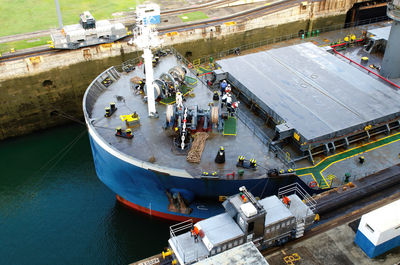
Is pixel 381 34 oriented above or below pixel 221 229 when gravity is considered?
above

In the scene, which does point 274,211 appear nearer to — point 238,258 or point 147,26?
point 238,258

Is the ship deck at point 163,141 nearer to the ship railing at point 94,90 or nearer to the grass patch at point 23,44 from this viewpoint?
the ship railing at point 94,90

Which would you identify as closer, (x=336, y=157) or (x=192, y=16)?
(x=336, y=157)

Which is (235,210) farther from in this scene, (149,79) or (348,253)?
(149,79)

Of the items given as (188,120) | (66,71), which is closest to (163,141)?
(188,120)

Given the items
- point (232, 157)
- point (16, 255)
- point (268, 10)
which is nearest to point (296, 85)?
point (232, 157)

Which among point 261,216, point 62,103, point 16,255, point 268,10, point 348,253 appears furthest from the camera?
point 268,10
